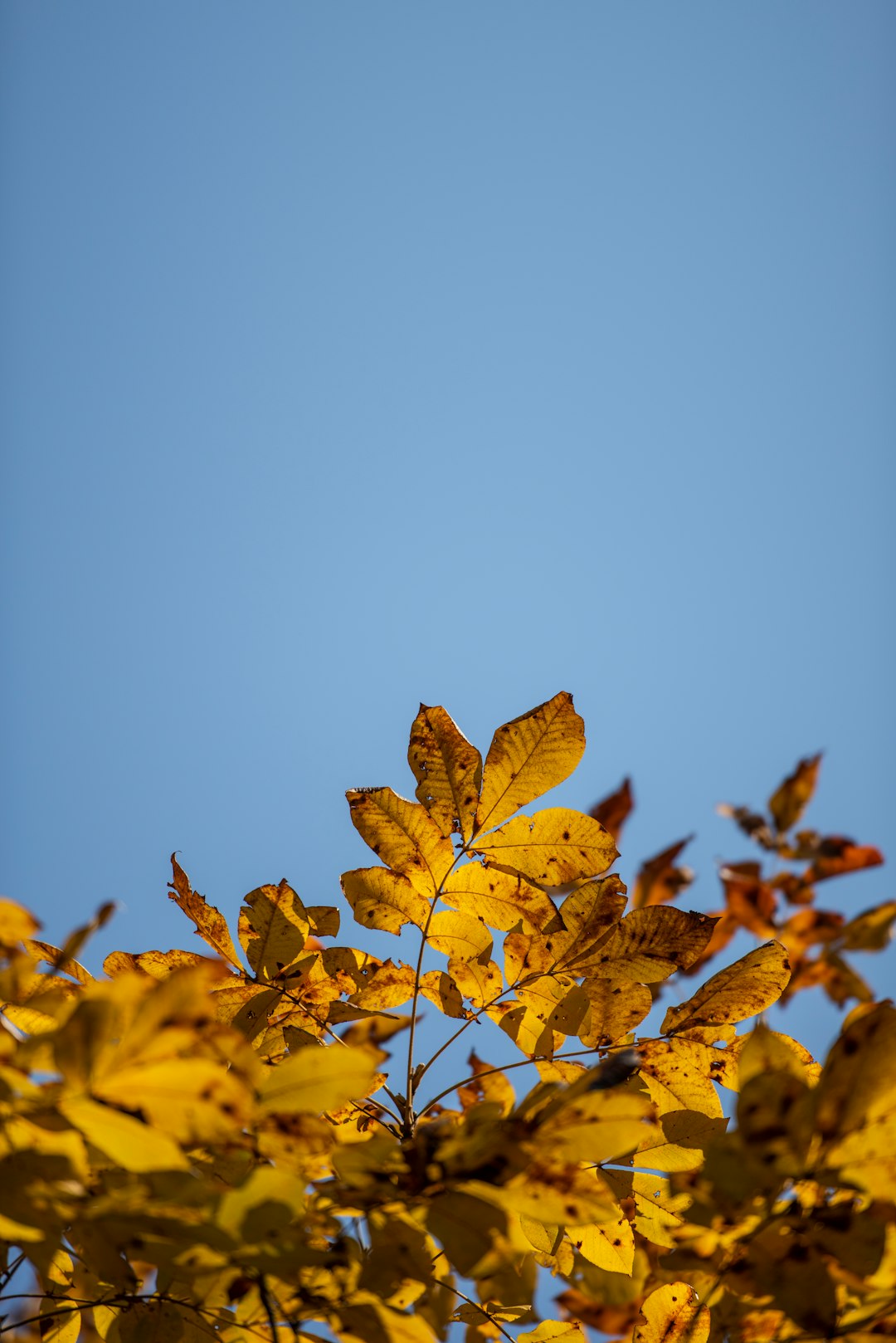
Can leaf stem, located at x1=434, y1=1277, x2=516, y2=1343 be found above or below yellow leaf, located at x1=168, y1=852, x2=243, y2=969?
below

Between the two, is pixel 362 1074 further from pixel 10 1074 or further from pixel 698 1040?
pixel 698 1040

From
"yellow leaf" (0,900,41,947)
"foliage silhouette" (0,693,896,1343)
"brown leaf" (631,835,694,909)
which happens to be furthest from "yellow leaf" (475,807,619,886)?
"yellow leaf" (0,900,41,947)

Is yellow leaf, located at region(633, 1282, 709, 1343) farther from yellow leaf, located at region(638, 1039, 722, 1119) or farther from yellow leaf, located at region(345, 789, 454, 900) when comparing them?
yellow leaf, located at region(345, 789, 454, 900)

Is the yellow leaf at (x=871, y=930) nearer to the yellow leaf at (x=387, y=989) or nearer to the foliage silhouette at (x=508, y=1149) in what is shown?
the foliage silhouette at (x=508, y=1149)

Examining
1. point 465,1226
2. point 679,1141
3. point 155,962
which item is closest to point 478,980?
point 679,1141

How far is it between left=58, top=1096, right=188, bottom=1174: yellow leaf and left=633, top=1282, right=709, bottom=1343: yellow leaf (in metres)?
0.61

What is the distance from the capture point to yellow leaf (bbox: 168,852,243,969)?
1180 mm

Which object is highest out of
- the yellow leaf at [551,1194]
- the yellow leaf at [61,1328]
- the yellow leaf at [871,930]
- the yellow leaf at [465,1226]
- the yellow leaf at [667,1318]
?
the yellow leaf at [871,930]

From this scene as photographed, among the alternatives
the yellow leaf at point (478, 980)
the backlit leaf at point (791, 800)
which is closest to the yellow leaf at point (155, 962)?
the yellow leaf at point (478, 980)

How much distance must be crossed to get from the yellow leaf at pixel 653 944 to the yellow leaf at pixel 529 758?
0.58 ft

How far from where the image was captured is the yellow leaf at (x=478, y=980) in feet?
3.67

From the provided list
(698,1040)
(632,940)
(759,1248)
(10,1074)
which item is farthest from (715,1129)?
(10,1074)

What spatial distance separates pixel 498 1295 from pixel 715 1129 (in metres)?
0.34

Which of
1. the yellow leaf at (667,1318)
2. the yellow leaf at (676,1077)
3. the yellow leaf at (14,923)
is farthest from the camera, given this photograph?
the yellow leaf at (676,1077)
